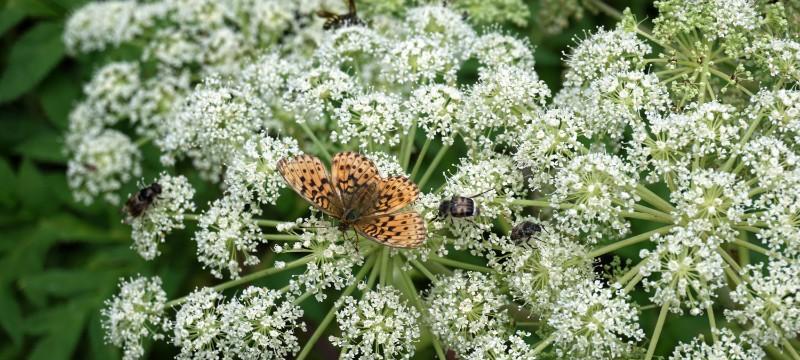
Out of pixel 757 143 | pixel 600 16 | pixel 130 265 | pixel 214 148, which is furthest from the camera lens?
pixel 600 16

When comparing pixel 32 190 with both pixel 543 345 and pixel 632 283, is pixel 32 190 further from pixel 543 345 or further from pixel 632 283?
pixel 632 283

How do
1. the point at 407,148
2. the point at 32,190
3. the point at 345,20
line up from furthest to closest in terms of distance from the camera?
the point at 32,190 < the point at 345,20 < the point at 407,148

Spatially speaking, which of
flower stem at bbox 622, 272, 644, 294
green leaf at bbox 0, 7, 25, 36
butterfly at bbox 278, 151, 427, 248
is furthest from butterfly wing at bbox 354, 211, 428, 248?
green leaf at bbox 0, 7, 25, 36

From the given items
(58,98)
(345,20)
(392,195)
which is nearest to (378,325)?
(392,195)

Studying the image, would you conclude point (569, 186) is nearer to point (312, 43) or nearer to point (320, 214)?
point (320, 214)

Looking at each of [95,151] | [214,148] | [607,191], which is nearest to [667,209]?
[607,191]

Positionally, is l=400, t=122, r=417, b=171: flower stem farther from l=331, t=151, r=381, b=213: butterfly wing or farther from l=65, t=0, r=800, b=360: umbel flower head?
l=331, t=151, r=381, b=213: butterfly wing

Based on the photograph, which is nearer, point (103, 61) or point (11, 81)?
point (11, 81)
